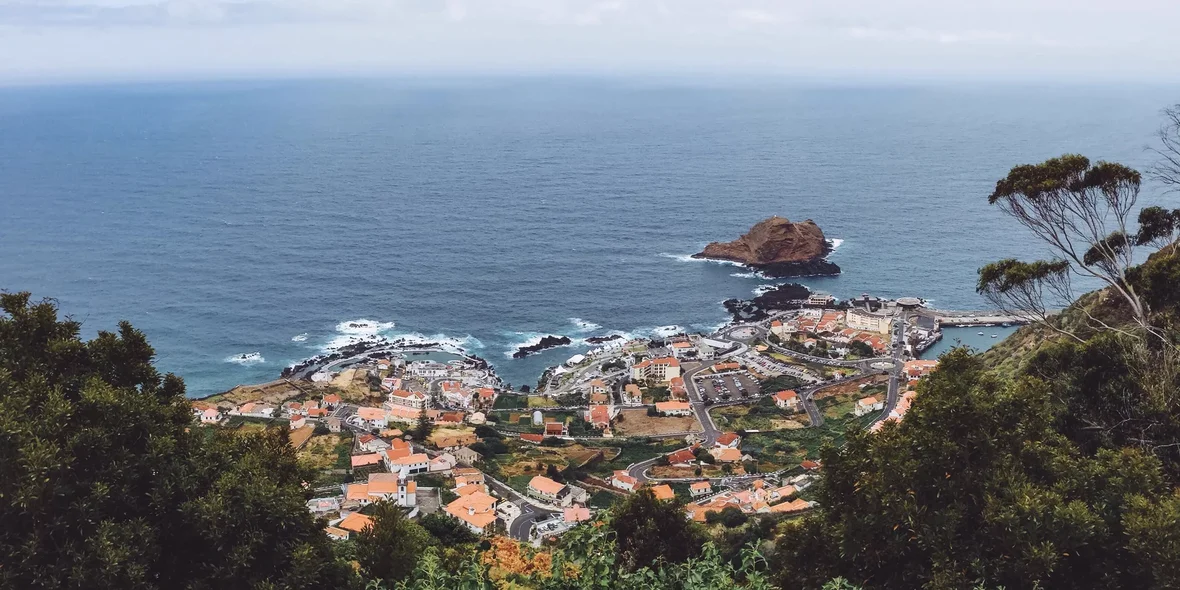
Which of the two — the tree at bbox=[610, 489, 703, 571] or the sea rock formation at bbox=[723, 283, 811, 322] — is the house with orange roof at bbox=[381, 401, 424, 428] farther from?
the tree at bbox=[610, 489, 703, 571]

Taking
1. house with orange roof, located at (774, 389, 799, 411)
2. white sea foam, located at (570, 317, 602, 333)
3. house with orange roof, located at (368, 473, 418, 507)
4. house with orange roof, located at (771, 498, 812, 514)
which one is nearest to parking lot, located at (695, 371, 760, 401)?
house with orange roof, located at (774, 389, 799, 411)

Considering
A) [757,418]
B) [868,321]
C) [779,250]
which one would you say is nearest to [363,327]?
[757,418]

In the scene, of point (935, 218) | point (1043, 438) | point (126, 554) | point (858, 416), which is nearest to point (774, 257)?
point (935, 218)

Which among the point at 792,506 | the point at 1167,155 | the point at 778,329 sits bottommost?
the point at 778,329

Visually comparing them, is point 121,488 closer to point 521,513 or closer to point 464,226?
point 521,513

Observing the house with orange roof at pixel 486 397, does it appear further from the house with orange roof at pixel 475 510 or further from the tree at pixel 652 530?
the tree at pixel 652 530

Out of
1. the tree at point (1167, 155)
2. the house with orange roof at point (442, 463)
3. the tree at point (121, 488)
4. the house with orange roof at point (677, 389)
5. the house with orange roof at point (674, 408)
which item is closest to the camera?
the tree at point (121, 488)

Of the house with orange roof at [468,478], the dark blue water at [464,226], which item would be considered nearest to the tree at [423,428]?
the house with orange roof at [468,478]
